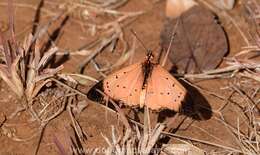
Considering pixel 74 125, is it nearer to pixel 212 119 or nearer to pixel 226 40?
pixel 212 119

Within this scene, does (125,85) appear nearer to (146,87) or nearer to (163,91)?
(146,87)

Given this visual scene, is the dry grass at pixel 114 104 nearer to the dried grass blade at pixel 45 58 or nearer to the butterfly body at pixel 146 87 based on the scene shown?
the dried grass blade at pixel 45 58

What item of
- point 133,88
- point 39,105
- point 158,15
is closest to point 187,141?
point 133,88

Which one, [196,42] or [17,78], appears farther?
[196,42]

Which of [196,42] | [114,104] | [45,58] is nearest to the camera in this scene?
[114,104]

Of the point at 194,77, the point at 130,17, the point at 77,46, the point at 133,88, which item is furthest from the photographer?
the point at 130,17

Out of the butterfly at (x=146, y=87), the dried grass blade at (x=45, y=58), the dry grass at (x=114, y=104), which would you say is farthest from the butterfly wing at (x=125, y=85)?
the dried grass blade at (x=45, y=58)

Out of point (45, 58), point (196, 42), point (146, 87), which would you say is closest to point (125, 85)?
point (146, 87)
